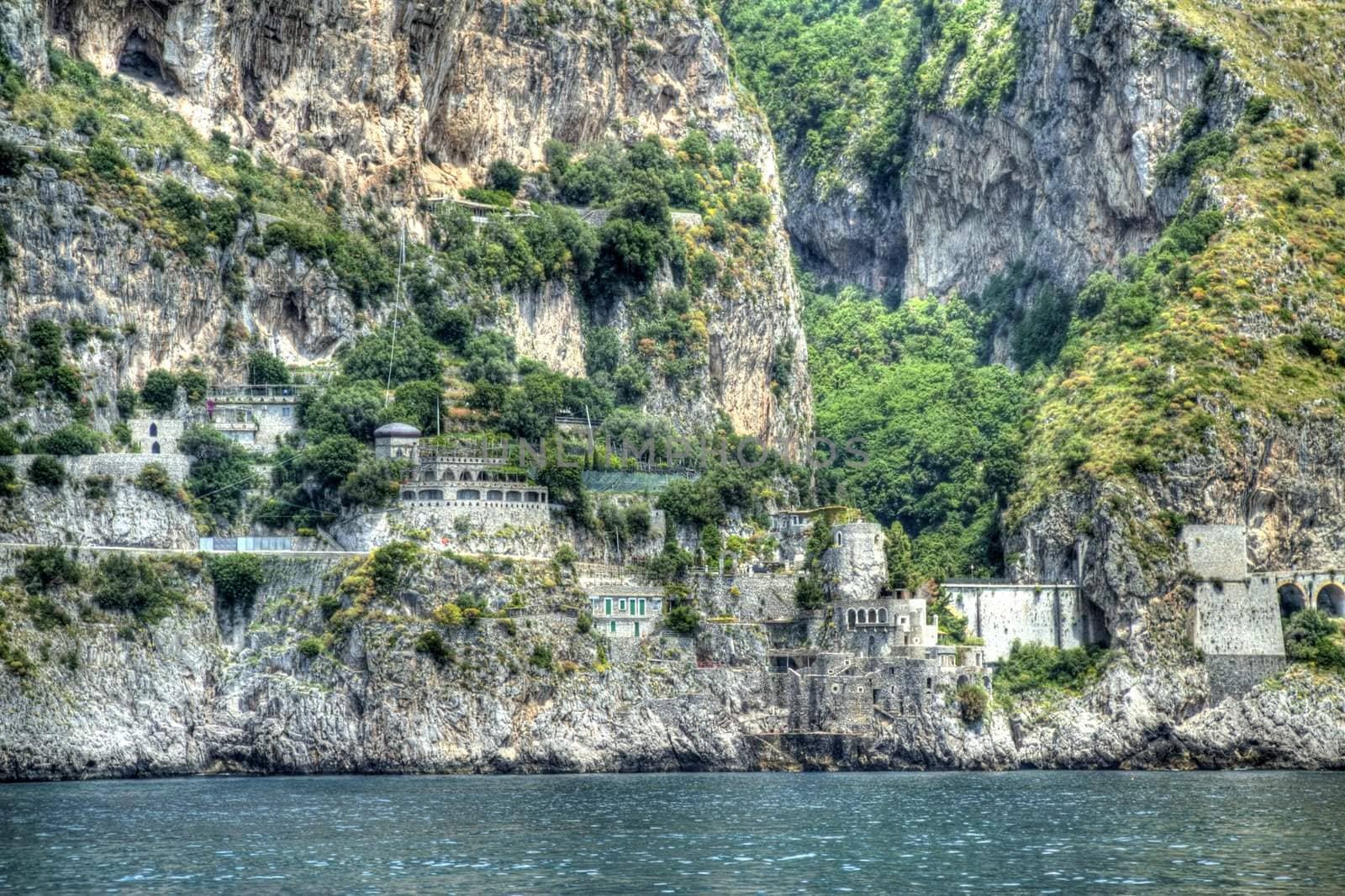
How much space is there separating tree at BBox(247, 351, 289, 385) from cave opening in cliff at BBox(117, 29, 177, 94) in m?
18.6

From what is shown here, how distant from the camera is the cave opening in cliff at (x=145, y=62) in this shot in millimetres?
155750

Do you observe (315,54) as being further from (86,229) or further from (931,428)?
(931,428)

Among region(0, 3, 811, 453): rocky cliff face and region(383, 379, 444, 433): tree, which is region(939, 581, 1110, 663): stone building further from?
region(383, 379, 444, 433): tree

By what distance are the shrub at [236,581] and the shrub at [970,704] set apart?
3476 cm

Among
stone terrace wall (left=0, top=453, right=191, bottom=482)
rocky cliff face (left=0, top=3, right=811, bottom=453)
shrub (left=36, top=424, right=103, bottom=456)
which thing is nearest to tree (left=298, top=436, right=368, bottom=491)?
stone terrace wall (left=0, top=453, right=191, bottom=482)

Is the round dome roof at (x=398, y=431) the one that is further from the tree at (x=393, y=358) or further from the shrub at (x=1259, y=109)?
the shrub at (x=1259, y=109)

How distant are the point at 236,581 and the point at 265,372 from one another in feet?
64.9

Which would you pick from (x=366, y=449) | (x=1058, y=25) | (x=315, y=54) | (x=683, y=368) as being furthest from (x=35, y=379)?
(x=1058, y=25)

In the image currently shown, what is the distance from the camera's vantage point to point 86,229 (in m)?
143

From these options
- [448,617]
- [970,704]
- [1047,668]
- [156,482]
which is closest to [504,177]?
[156,482]

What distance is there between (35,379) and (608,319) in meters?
40.8

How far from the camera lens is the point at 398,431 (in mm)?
140750

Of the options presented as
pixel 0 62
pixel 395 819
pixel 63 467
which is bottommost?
pixel 395 819

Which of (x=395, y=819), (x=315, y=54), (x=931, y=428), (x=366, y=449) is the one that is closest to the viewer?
(x=395, y=819)
